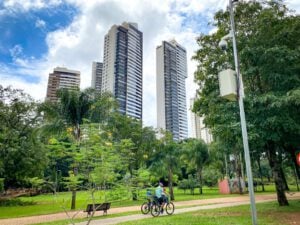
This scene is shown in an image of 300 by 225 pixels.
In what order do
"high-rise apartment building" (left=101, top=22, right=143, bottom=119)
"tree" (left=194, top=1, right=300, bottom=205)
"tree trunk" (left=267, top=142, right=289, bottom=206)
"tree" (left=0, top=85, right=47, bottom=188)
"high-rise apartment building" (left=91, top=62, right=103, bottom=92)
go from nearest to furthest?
"tree" (left=194, top=1, right=300, bottom=205) → "tree trunk" (left=267, top=142, right=289, bottom=206) → "tree" (left=0, top=85, right=47, bottom=188) → "high-rise apartment building" (left=101, top=22, right=143, bottom=119) → "high-rise apartment building" (left=91, top=62, right=103, bottom=92)

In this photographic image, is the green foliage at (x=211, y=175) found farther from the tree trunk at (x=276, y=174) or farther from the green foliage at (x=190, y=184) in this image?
the tree trunk at (x=276, y=174)

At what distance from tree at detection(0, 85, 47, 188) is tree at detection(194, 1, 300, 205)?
16556 millimetres

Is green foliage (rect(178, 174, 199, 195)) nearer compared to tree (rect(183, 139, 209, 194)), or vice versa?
tree (rect(183, 139, 209, 194))

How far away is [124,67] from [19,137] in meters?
22.6

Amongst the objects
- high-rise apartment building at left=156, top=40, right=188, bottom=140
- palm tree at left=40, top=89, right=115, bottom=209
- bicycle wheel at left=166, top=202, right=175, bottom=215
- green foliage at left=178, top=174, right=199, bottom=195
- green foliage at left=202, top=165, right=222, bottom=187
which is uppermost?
high-rise apartment building at left=156, top=40, right=188, bottom=140

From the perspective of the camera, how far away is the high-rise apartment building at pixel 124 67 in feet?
133

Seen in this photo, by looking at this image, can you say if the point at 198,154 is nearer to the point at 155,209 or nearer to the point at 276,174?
the point at 276,174

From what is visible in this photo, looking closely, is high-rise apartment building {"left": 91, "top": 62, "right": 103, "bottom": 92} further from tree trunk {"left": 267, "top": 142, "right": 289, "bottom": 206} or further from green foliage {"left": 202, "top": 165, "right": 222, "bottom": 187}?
tree trunk {"left": 267, "top": 142, "right": 289, "bottom": 206}

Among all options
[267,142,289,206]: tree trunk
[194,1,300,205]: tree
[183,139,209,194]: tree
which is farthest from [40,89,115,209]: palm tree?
[183,139,209,194]: tree

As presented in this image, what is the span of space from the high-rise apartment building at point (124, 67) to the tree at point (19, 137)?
48.0ft

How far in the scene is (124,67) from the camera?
1698 inches

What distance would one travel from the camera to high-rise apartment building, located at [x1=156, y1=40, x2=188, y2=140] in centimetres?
5169

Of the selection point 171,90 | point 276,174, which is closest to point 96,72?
point 171,90

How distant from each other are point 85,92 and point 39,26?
510cm
